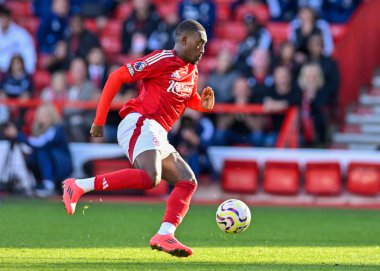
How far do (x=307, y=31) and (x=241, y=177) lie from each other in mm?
2882

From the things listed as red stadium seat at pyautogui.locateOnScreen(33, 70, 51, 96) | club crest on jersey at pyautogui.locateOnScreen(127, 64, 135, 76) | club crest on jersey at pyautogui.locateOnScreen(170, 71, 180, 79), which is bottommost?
red stadium seat at pyautogui.locateOnScreen(33, 70, 51, 96)

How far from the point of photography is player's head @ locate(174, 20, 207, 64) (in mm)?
8310

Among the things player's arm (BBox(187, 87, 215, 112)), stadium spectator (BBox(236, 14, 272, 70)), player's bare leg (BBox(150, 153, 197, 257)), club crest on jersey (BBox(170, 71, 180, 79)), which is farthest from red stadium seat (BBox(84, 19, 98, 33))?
player's bare leg (BBox(150, 153, 197, 257))

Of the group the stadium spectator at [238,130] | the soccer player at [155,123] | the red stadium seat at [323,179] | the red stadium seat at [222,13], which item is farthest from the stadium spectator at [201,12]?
the soccer player at [155,123]

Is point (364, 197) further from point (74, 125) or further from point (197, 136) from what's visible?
point (74, 125)

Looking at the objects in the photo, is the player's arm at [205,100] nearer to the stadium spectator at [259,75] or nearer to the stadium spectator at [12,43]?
the stadium spectator at [259,75]

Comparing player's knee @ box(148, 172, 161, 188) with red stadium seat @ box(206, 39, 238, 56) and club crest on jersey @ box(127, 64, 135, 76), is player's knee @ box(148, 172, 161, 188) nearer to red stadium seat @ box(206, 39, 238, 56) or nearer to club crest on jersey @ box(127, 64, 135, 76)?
club crest on jersey @ box(127, 64, 135, 76)

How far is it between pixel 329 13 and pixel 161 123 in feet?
34.2

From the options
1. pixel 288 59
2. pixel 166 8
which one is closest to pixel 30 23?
pixel 166 8

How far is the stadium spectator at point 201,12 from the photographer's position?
17.9 m

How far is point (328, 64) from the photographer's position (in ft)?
51.8

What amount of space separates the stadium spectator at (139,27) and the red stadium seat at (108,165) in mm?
2781

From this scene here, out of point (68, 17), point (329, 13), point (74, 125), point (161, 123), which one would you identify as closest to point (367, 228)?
point (161, 123)

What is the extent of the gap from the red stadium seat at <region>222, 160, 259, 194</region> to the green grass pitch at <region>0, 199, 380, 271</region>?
109 centimetres
